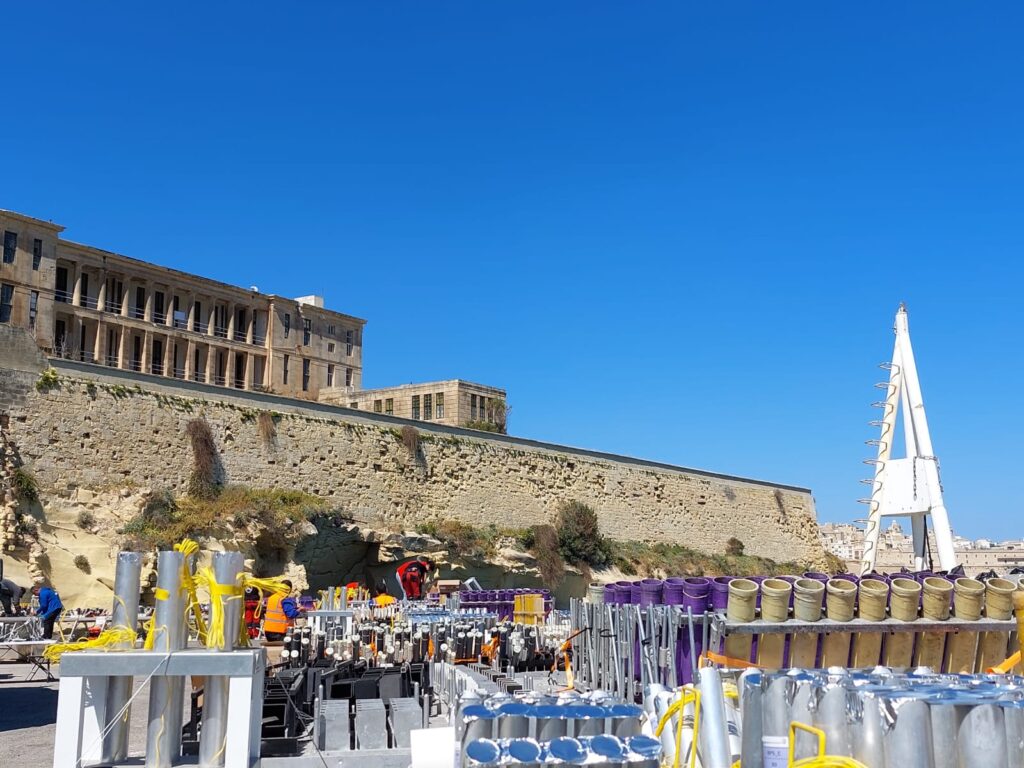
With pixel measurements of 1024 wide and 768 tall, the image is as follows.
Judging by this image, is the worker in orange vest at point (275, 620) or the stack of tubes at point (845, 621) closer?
the stack of tubes at point (845, 621)

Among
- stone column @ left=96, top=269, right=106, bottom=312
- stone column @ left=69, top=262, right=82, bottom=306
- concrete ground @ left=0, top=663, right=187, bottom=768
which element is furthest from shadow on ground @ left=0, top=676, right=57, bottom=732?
stone column @ left=96, top=269, right=106, bottom=312

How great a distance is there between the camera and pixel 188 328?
157 feet

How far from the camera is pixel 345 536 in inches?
1065

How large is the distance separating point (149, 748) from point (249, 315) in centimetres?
4675

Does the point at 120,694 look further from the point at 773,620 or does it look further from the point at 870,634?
the point at 870,634

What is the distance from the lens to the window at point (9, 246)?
3759cm

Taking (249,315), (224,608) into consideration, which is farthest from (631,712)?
(249,315)

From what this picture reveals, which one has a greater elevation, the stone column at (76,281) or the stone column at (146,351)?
the stone column at (76,281)

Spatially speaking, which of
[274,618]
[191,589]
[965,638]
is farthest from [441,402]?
[191,589]

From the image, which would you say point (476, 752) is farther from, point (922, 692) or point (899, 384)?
point (899, 384)

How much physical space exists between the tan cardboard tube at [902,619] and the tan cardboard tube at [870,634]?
9cm

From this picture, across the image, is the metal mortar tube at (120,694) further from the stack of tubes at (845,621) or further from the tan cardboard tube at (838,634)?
the tan cardboard tube at (838,634)

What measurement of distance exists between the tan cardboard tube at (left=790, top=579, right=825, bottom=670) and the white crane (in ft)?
46.6

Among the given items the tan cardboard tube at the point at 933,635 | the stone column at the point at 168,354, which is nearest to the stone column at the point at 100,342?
the stone column at the point at 168,354
